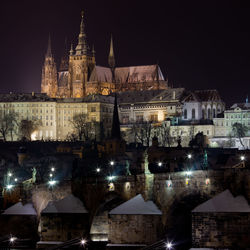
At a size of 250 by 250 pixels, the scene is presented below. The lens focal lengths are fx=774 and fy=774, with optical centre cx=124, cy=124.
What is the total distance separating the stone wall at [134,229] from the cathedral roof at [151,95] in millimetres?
142019

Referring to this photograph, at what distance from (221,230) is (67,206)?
39.7 ft

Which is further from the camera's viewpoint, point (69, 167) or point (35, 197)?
point (69, 167)

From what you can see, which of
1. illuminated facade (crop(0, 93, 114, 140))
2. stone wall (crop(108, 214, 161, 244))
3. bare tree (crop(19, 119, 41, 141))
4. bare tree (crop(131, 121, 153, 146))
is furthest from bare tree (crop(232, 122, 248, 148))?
stone wall (crop(108, 214, 161, 244))

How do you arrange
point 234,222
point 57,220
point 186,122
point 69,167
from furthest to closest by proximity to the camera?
1. point 186,122
2. point 69,167
3. point 57,220
4. point 234,222

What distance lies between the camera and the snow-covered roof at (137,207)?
45469mm

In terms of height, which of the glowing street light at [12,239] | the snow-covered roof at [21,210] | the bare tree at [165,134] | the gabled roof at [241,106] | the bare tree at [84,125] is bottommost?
the glowing street light at [12,239]

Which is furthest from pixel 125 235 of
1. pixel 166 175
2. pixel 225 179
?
pixel 225 179

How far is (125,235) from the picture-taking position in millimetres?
45688

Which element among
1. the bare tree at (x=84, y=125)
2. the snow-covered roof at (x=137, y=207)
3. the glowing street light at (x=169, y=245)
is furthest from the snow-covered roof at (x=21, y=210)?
the bare tree at (x=84, y=125)

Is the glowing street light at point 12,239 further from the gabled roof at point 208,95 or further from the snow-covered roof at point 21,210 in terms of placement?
the gabled roof at point 208,95

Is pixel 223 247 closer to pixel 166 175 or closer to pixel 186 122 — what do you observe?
pixel 166 175

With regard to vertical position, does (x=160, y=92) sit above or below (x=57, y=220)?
above

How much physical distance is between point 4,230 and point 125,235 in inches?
423

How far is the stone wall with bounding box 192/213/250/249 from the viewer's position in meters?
41.0
